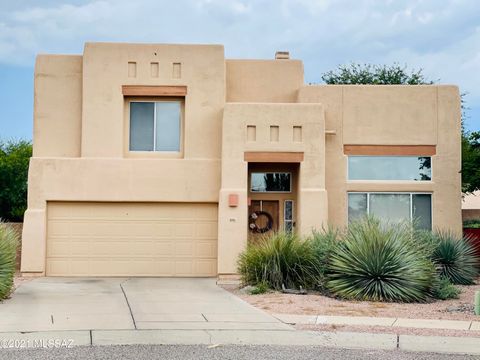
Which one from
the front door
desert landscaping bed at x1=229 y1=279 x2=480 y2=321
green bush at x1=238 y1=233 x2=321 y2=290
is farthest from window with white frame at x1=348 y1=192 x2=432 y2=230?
desert landscaping bed at x1=229 y1=279 x2=480 y2=321

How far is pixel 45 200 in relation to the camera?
73.7ft

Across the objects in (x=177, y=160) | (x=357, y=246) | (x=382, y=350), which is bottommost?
(x=382, y=350)

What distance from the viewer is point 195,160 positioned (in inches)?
892

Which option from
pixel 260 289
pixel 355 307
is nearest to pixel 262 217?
pixel 260 289

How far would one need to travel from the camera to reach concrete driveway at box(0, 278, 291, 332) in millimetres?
12664

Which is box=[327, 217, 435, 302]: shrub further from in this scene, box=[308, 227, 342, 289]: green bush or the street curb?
the street curb

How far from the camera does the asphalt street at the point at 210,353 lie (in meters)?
10.1

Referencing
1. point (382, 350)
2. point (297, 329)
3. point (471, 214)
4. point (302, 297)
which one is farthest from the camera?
point (471, 214)

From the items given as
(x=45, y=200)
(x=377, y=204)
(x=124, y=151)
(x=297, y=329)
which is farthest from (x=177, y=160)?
(x=297, y=329)

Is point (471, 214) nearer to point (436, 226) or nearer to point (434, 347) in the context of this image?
point (436, 226)

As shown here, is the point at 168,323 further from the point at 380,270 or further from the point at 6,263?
the point at 380,270

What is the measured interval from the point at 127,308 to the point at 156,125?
9.42 meters

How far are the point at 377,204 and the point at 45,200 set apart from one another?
9.85 meters

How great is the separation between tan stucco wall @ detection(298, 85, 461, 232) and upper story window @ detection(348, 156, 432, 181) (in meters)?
0.21
